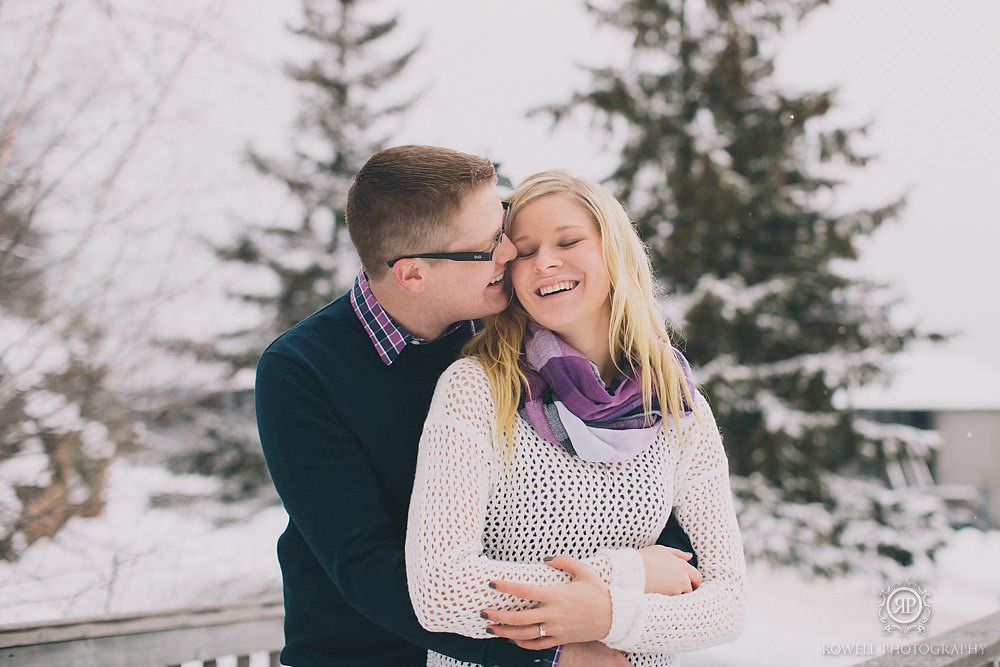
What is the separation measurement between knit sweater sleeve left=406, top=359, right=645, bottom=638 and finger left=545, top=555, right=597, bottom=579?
0.04ft

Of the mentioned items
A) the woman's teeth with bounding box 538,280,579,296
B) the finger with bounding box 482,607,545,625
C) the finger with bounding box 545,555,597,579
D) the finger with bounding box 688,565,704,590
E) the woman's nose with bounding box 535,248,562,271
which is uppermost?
the woman's nose with bounding box 535,248,562,271

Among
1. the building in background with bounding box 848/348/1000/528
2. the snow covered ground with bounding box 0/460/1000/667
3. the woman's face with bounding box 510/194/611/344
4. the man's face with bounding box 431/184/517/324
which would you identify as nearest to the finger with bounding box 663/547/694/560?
the woman's face with bounding box 510/194/611/344

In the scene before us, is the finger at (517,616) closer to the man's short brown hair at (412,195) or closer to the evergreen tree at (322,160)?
the man's short brown hair at (412,195)

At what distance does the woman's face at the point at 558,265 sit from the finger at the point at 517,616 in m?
0.50

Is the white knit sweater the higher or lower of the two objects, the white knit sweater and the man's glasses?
the lower

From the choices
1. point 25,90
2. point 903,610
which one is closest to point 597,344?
point 903,610

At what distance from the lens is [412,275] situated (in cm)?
151

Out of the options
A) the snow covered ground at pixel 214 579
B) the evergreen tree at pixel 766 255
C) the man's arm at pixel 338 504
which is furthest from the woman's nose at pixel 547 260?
the evergreen tree at pixel 766 255

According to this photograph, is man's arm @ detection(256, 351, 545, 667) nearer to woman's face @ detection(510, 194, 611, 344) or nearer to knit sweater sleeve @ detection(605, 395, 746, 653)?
knit sweater sleeve @ detection(605, 395, 746, 653)

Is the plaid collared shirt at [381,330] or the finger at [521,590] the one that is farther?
the plaid collared shirt at [381,330]

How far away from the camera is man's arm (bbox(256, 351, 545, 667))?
1.23 meters

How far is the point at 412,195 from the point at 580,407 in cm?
51

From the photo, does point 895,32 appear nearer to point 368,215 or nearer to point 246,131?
point 246,131

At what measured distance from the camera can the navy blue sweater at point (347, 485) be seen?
1241mm
